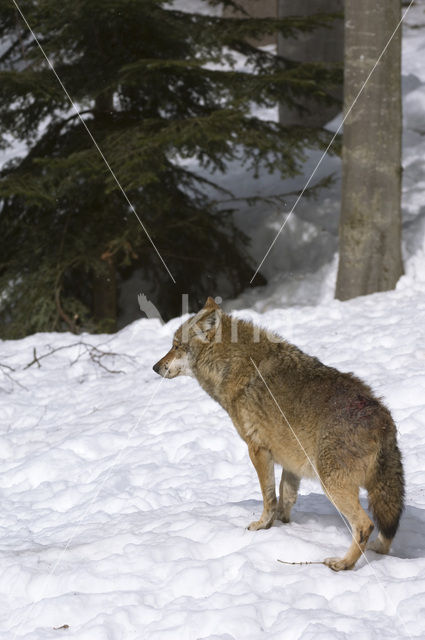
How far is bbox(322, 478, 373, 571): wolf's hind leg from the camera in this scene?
4039 mm

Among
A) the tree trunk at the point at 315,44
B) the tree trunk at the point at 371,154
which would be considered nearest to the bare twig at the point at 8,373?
the tree trunk at the point at 371,154

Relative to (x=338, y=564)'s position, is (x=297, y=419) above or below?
above

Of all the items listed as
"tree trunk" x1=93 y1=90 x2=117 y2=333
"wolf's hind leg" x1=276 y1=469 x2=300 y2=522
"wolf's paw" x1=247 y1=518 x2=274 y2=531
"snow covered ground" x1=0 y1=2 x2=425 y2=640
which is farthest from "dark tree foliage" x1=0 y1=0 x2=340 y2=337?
"wolf's paw" x1=247 y1=518 x2=274 y2=531

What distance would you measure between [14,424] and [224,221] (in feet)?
19.4

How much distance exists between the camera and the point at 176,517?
16.3 feet

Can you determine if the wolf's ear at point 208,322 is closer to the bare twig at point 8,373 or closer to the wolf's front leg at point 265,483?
the wolf's front leg at point 265,483

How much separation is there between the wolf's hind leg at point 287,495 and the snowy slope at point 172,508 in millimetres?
100

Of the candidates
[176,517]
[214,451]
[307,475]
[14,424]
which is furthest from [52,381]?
[307,475]

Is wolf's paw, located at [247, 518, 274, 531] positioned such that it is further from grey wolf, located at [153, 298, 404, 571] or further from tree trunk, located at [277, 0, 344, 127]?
tree trunk, located at [277, 0, 344, 127]

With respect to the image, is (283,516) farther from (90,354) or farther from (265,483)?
(90,354)

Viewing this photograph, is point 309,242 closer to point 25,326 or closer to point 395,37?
point 395,37

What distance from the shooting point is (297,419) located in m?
4.38

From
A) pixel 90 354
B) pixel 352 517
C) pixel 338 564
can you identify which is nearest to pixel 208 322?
pixel 352 517

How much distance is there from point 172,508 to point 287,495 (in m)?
0.97
